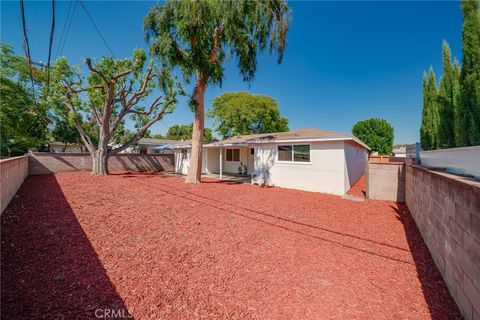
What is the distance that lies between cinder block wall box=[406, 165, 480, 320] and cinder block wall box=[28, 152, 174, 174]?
19751mm

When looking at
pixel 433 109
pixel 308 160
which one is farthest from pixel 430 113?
pixel 308 160

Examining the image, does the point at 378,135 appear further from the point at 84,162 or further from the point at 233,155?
the point at 84,162

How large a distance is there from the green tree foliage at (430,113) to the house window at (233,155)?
42.9ft

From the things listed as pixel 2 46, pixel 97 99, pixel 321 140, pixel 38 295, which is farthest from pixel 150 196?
pixel 2 46

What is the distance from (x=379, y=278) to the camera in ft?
11.0

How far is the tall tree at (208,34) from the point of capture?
1002 centimetres

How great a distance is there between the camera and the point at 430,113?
536 inches

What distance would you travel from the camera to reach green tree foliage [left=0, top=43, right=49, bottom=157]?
1446 centimetres

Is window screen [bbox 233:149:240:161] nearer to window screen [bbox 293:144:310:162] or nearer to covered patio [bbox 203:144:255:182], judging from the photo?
covered patio [bbox 203:144:255:182]

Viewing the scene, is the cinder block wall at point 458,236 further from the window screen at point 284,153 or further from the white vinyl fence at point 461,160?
the window screen at point 284,153

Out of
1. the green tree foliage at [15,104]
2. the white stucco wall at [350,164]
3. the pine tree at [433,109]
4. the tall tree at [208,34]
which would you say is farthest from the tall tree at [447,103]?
the green tree foliage at [15,104]

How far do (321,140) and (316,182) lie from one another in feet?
6.84

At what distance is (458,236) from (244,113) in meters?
27.8
